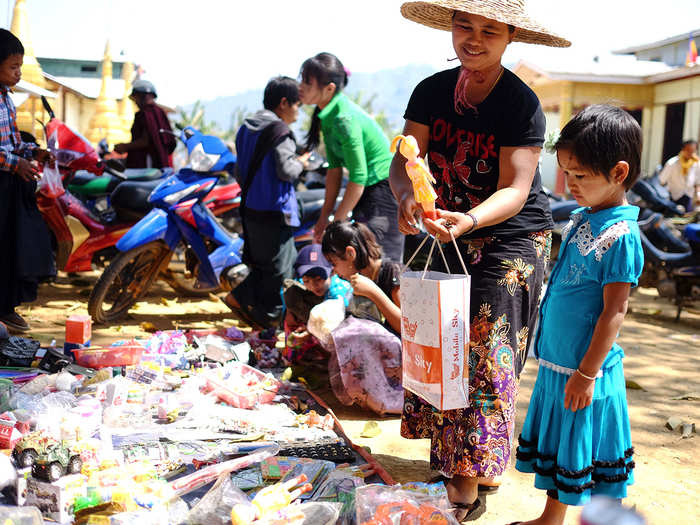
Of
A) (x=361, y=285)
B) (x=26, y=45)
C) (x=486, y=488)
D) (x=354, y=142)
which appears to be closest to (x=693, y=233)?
(x=354, y=142)

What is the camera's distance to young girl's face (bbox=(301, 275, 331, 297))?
171 inches

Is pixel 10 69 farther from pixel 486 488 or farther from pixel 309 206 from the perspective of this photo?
pixel 486 488

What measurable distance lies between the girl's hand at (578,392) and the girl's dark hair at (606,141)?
0.66 meters

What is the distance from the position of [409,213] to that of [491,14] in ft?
2.45

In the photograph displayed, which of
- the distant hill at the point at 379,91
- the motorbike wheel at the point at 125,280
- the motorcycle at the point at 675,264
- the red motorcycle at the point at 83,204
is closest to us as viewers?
the motorbike wheel at the point at 125,280

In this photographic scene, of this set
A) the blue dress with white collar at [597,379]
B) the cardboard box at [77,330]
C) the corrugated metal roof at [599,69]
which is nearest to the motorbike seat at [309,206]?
the cardboard box at [77,330]

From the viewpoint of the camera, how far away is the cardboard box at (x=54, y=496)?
7.89ft

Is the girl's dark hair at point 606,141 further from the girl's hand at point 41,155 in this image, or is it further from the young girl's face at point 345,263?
the girl's hand at point 41,155

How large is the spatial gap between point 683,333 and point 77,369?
5.20 m

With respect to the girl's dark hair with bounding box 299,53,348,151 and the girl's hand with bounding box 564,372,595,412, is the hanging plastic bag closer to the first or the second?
the girl's dark hair with bounding box 299,53,348,151

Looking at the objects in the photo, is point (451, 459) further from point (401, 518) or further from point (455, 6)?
point (455, 6)

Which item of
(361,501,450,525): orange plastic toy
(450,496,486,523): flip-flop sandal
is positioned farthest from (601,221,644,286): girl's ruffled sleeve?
(450,496,486,523): flip-flop sandal

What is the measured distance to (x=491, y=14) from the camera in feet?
7.72

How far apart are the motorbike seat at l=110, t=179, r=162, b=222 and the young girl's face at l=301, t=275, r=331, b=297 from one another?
2183 mm
